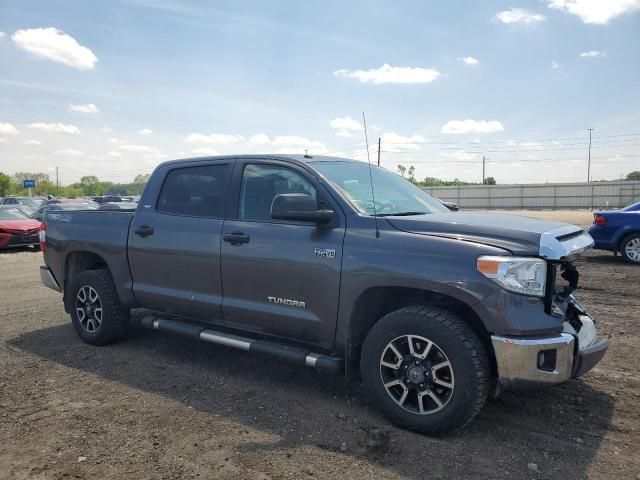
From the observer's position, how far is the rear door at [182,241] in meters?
4.49

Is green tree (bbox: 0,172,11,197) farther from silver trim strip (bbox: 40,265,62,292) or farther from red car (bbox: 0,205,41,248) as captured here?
silver trim strip (bbox: 40,265,62,292)

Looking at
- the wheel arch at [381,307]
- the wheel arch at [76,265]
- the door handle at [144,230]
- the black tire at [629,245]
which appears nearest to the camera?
the wheel arch at [381,307]

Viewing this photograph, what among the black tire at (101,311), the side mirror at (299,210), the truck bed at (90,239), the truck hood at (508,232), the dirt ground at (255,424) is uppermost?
the side mirror at (299,210)

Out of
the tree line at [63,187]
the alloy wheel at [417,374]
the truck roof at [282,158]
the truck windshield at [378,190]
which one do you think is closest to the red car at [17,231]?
the truck roof at [282,158]

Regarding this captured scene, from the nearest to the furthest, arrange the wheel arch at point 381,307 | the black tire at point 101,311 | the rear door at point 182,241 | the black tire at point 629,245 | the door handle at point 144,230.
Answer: the wheel arch at point 381,307
the rear door at point 182,241
the door handle at point 144,230
the black tire at point 101,311
the black tire at point 629,245

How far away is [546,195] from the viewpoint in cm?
5803

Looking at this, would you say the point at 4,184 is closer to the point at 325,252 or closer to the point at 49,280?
the point at 49,280

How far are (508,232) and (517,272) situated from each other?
0.31m

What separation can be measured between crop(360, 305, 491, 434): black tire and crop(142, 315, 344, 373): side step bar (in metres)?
0.27

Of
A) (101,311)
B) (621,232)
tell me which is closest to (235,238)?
(101,311)

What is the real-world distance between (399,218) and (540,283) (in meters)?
1.03

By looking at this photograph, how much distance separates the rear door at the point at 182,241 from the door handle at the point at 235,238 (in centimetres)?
11

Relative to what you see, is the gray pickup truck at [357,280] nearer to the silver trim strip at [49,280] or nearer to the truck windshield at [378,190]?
the truck windshield at [378,190]

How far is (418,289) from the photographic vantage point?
351cm
